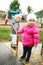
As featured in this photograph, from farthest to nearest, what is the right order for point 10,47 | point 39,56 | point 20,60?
point 10,47, point 39,56, point 20,60

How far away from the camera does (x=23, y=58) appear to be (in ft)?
16.9

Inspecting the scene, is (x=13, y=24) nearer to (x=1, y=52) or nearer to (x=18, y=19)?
(x=18, y=19)

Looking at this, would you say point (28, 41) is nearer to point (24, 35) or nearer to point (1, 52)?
point (24, 35)

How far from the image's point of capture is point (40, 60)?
517 centimetres

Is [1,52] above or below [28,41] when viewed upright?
below

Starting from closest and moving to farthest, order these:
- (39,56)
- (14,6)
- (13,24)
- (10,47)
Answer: (39,56) < (13,24) < (10,47) < (14,6)

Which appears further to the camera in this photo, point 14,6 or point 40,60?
point 14,6

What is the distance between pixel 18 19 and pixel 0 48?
4.06 feet

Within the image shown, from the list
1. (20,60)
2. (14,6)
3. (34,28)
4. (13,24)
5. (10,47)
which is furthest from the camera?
(14,6)

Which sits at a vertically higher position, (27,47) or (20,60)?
(27,47)

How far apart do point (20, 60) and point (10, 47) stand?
4.92 feet

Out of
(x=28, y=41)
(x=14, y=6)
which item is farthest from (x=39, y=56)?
(x=14, y=6)

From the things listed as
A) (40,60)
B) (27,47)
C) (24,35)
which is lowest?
(40,60)

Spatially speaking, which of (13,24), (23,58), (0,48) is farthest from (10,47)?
(23,58)
